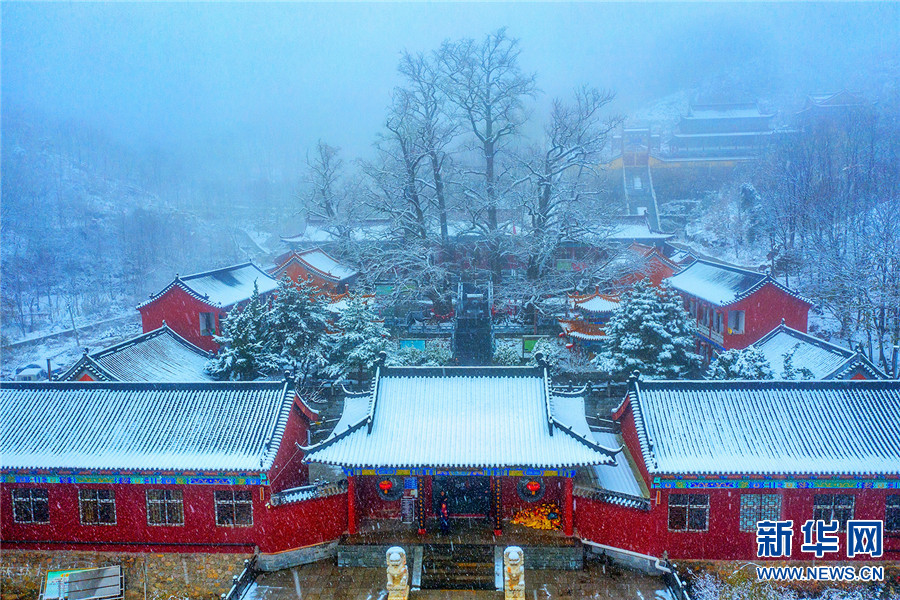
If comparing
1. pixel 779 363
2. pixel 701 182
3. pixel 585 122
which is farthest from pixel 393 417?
pixel 701 182

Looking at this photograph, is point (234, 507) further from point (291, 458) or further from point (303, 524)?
point (291, 458)

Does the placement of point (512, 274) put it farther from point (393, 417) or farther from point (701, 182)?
point (701, 182)

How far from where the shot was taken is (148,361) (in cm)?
1739

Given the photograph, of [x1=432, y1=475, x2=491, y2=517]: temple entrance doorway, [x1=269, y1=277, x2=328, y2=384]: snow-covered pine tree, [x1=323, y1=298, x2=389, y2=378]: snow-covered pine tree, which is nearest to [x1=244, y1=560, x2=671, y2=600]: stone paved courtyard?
[x1=432, y1=475, x2=491, y2=517]: temple entrance doorway

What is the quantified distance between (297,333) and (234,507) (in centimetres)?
765

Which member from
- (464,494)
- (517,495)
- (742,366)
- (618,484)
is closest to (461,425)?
(464,494)

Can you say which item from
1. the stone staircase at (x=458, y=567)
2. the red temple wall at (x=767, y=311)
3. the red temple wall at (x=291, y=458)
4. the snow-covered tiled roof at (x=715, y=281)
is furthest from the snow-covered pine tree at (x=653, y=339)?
the red temple wall at (x=291, y=458)

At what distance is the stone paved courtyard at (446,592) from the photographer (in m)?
10.6

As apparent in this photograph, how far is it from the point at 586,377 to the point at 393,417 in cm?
1009

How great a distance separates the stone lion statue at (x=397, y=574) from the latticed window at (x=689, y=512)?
5.15m

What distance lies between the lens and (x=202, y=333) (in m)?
22.5

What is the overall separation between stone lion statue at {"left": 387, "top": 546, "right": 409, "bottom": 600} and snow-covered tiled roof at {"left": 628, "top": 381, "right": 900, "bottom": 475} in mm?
4807

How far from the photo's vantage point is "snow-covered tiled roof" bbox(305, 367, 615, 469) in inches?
437

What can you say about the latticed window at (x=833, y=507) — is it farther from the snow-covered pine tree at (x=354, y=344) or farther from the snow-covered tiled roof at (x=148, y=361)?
the snow-covered tiled roof at (x=148, y=361)
